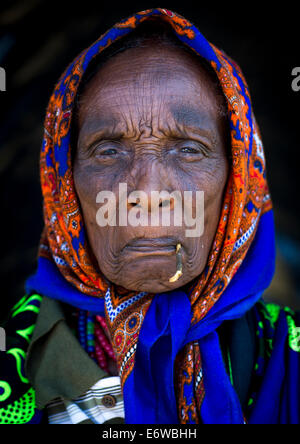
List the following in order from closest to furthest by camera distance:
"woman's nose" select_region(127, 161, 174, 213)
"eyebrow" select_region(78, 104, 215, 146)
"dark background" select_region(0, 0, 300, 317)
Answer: "woman's nose" select_region(127, 161, 174, 213), "eyebrow" select_region(78, 104, 215, 146), "dark background" select_region(0, 0, 300, 317)

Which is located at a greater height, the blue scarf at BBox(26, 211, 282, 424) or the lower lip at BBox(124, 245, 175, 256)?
the lower lip at BBox(124, 245, 175, 256)

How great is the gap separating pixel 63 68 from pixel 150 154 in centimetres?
247

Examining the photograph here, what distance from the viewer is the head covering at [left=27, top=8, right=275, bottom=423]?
1.60 metres

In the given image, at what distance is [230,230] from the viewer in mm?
1743

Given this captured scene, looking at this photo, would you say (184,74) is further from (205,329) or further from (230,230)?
(205,329)

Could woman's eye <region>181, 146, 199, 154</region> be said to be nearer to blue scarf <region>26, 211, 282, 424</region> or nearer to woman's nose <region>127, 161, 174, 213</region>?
woman's nose <region>127, 161, 174, 213</region>

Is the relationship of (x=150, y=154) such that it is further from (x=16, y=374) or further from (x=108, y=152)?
(x=16, y=374)

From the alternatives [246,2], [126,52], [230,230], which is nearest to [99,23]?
[246,2]

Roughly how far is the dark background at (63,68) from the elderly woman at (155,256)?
5.80 feet

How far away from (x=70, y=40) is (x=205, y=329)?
289 cm

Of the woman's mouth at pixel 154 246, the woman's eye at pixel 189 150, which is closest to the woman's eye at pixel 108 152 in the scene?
the woman's eye at pixel 189 150

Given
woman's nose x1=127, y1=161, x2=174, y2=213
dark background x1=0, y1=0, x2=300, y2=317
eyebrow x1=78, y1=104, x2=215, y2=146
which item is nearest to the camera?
woman's nose x1=127, y1=161, x2=174, y2=213

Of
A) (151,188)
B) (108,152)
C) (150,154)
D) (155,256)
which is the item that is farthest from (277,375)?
(108,152)

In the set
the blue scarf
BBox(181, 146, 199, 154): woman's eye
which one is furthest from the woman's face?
the blue scarf
